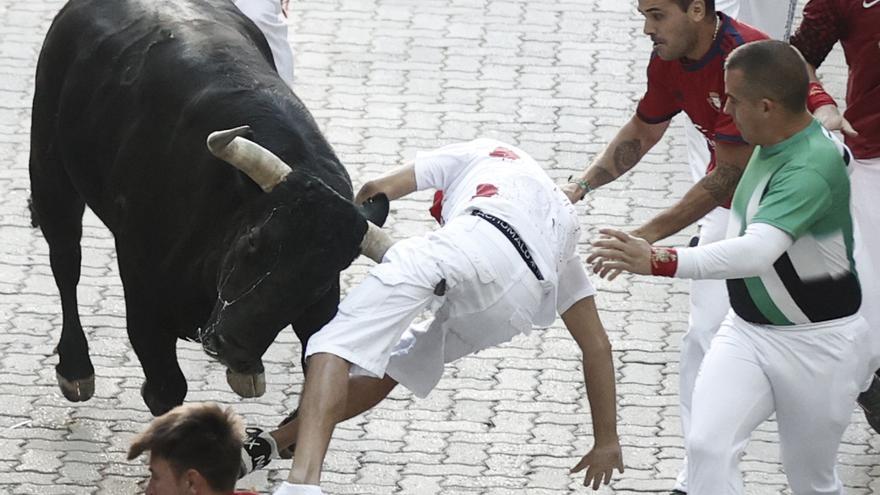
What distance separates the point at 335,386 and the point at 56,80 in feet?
8.72

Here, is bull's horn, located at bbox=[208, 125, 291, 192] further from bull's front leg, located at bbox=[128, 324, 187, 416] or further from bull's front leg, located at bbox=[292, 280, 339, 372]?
bull's front leg, located at bbox=[128, 324, 187, 416]

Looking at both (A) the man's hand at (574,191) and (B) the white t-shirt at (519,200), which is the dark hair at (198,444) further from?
(A) the man's hand at (574,191)

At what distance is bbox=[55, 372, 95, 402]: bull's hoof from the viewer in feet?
24.0

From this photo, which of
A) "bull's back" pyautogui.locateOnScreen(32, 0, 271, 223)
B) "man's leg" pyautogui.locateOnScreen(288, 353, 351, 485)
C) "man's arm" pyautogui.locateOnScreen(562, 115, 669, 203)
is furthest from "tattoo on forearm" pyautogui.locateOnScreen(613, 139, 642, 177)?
"man's leg" pyautogui.locateOnScreen(288, 353, 351, 485)

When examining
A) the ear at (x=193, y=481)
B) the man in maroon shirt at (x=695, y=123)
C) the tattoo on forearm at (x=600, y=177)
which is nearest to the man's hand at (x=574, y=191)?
the man in maroon shirt at (x=695, y=123)

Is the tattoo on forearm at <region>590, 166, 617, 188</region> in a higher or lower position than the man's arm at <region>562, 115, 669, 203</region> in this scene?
lower

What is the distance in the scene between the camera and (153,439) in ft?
15.6

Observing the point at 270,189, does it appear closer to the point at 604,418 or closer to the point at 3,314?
the point at 604,418

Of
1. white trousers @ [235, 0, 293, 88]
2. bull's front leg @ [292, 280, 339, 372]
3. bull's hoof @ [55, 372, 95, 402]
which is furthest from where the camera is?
white trousers @ [235, 0, 293, 88]

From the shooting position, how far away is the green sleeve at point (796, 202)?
5.51 m

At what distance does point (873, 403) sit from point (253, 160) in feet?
9.43

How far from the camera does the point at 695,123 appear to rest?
689cm

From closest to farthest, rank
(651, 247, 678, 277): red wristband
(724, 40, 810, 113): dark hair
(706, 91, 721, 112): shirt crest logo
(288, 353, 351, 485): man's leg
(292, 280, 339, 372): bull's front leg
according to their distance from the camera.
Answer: (288, 353, 351, 485): man's leg, (651, 247, 678, 277): red wristband, (724, 40, 810, 113): dark hair, (292, 280, 339, 372): bull's front leg, (706, 91, 721, 112): shirt crest logo

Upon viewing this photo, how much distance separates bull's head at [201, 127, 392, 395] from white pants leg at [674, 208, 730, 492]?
1523mm
